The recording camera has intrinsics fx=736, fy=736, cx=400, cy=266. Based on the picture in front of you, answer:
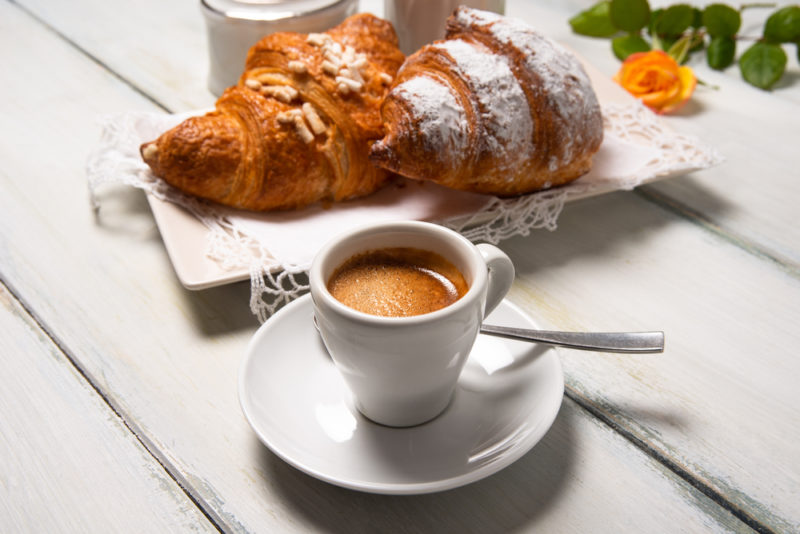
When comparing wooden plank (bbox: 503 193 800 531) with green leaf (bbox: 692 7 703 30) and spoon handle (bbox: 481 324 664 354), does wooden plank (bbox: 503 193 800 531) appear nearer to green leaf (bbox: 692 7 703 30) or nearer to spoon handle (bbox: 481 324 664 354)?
spoon handle (bbox: 481 324 664 354)

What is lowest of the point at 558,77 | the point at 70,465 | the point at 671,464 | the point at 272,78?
the point at 70,465

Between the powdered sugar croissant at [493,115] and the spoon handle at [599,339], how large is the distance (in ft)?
1.15

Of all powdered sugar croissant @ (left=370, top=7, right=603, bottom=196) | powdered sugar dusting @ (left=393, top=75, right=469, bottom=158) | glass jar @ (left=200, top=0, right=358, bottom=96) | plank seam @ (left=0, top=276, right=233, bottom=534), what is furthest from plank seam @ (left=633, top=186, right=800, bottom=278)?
→ plank seam @ (left=0, top=276, right=233, bottom=534)

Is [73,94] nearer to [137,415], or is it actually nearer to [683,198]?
[137,415]

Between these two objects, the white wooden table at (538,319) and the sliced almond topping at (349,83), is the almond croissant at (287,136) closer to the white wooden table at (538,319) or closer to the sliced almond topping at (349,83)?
the sliced almond topping at (349,83)

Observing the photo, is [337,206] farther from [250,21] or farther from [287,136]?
[250,21]

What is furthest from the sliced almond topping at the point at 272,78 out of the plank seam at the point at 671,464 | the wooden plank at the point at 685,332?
the plank seam at the point at 671,464

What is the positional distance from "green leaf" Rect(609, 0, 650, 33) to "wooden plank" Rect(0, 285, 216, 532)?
53.4 inches

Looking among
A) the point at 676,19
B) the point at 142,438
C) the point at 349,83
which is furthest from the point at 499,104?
the point at 676,19

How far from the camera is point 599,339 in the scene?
0.82 meters

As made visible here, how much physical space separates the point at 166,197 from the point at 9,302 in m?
0.26

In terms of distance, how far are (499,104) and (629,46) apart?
706mm

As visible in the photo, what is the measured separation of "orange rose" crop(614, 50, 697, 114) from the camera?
145cm

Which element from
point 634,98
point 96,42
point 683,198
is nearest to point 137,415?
point 683,198
